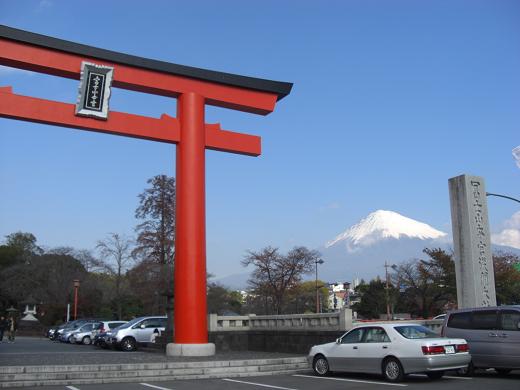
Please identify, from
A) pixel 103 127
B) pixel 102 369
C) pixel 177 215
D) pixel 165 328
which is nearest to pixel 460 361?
pixel 102 369

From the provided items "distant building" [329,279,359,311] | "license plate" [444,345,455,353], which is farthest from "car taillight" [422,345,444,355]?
"distant building" [329,279,359,311]

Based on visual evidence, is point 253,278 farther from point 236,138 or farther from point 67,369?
point 67,369

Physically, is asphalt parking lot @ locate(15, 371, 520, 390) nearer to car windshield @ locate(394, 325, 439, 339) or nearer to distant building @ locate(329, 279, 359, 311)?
car windshield @ locate(394, 325, 439, 339)

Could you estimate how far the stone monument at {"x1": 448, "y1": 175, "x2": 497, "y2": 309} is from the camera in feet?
63.9

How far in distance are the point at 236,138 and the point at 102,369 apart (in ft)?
30.8

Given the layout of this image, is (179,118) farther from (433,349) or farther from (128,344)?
(128,344)

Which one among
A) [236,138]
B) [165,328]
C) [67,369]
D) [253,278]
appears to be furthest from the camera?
[253,278]

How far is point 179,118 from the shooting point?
18672 mm

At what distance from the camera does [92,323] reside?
33.3 meters

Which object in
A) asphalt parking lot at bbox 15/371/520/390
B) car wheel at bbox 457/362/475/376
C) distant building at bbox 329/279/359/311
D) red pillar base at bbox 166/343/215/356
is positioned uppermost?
distant building at bbox 329/279/359/311

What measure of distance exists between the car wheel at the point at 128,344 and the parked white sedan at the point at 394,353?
504 inches

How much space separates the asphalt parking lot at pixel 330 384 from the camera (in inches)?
445

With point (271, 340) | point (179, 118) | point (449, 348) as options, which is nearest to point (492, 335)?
point (449, 348)

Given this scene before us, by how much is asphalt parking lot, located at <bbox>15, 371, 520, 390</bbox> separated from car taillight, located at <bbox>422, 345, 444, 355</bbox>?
653mm
